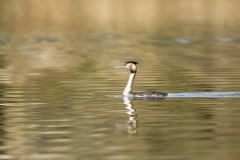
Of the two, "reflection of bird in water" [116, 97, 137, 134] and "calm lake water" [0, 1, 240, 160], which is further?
"reflection of bird in water" [116, 97, 137, 134]

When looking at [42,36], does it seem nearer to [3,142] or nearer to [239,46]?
[239,46]

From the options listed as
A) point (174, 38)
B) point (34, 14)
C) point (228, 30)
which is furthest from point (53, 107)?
point (34, 14)

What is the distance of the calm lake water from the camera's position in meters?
13.7

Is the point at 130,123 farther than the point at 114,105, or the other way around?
the point at 114,105

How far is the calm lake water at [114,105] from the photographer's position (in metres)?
13.7

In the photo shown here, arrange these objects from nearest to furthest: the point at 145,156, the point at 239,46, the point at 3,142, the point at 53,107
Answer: the point at 145,156 < the point at 3,142 < the point at 53,107 < the point at 239,46

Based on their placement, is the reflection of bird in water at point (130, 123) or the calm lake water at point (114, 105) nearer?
the calm lake water at point (114, 105)

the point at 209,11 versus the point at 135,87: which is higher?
the point at 209,11

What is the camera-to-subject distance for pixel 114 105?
19.3 metres

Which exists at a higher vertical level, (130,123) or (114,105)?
(114,105)

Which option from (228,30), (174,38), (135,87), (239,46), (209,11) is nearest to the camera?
(135,87)

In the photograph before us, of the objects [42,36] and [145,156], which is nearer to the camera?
[145,156]

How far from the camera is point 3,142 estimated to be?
563 inches

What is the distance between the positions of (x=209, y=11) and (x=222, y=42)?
2357cm
